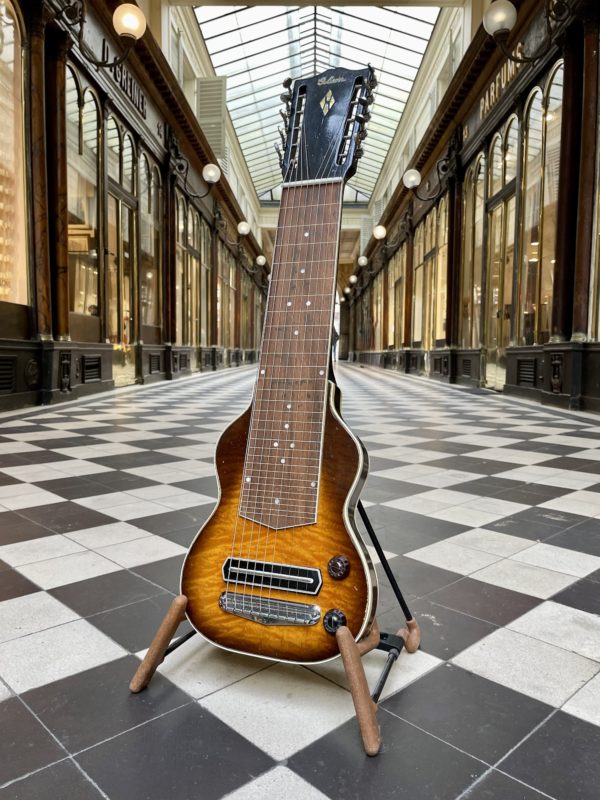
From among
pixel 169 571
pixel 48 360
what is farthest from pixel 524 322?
pixel 169 571

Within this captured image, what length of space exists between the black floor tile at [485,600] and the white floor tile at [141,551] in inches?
36.1

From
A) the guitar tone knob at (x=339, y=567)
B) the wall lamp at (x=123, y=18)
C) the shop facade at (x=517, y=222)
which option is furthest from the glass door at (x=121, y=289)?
the guitar tone knob at (x=339, y=567)

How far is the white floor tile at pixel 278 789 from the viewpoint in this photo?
0.89 m

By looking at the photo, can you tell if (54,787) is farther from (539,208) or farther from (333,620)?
(539,208)

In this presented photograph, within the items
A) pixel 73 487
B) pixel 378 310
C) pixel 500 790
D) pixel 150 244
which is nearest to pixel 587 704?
pixel 500 790

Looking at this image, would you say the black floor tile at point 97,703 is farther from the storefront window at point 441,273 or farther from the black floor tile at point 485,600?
the storefront window at point 441,273

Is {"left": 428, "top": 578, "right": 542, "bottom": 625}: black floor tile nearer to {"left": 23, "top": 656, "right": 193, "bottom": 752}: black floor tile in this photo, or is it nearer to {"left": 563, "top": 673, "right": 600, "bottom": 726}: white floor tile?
{"left": 563, "top": 673, "right": 600, "bottom": 726}: white floor tile

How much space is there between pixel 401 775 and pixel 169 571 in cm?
108

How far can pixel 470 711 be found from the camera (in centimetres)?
112

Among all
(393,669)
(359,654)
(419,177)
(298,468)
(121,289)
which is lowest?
(393,669)

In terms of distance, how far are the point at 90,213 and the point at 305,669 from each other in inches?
342

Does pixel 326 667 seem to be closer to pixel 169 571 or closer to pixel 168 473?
pixel 169 571

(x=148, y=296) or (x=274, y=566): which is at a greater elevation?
(x=148, y=296)

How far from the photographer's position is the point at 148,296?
38.0 ft
